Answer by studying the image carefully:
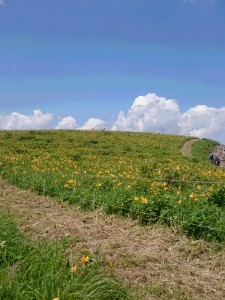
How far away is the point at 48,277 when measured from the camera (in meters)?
4.31

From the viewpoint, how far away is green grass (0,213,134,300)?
4012mm

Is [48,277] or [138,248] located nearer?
[48,277]

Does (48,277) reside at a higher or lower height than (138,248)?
higher

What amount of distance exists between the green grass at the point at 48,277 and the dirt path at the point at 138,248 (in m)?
0.55

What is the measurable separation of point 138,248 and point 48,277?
7.82 feet

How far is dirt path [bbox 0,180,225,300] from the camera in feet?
17.3

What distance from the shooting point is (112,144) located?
31234mm

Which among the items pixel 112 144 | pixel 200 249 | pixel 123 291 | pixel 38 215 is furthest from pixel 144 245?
pixel 112 144

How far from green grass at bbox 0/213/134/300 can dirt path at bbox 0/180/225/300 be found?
55 cm

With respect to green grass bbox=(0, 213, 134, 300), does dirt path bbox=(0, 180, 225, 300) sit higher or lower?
lower

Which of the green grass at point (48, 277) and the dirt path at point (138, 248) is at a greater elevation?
the green grass at point (48, 277)

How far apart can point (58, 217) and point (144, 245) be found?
2.31m

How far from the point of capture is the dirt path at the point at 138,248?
5.27 m

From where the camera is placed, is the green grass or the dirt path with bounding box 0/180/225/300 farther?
the dirt path with bounding box 0/180/225/300
